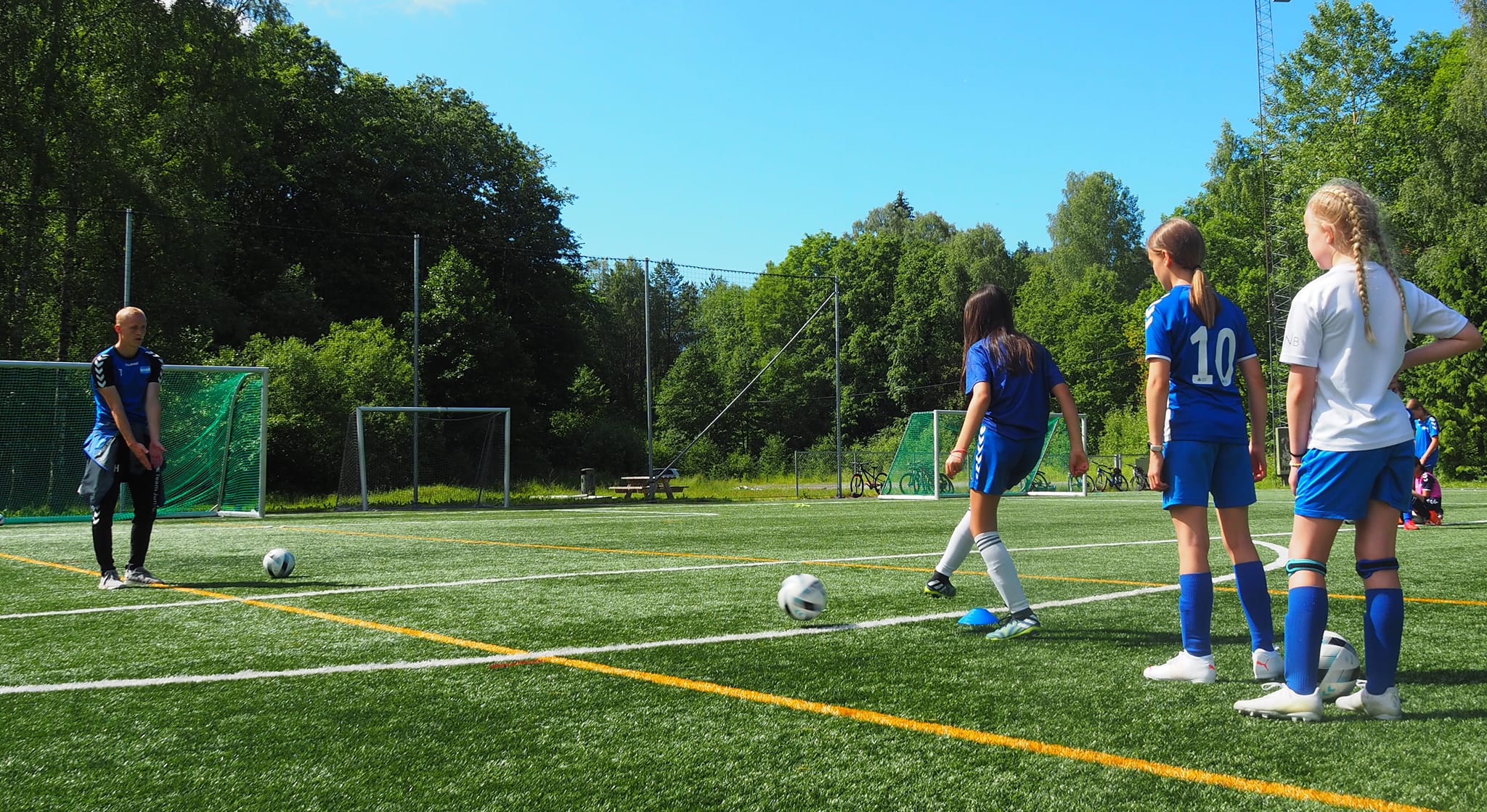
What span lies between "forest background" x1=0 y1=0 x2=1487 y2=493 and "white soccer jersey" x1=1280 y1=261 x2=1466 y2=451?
80.5 ft

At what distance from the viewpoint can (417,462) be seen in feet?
79.8

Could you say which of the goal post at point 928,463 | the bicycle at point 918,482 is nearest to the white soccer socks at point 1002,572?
the goal post at point 928,463

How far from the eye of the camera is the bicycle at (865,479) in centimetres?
3100

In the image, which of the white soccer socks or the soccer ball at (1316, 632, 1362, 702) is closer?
the soccer ball at (1316, 632, 1362, 702)

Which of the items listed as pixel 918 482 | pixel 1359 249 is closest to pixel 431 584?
pixel 1359 249

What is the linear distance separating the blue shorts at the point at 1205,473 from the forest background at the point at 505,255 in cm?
2404

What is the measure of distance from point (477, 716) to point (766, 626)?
1.96 meters

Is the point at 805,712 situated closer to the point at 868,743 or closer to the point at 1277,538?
the point at 868,743

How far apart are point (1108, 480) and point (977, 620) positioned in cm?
3336

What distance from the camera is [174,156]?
27.6 m

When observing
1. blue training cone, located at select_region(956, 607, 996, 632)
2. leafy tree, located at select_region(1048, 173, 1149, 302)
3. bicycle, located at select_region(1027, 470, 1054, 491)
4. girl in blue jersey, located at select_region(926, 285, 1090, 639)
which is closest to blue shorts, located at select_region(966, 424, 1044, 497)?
girl in blue jersey, located at select_region(926, 285, 1090, 639)

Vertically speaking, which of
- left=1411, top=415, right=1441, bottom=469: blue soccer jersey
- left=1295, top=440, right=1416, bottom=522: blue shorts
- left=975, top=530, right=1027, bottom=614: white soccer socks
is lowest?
left=975, top=530, right=1027, bottom=614: white soccer socks

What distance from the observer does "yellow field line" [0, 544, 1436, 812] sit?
2447mm

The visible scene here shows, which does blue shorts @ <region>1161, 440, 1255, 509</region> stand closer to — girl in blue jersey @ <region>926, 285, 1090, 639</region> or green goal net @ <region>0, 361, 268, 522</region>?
girl in blue jersey @ <region>926, 285, 1090, 639</region>
